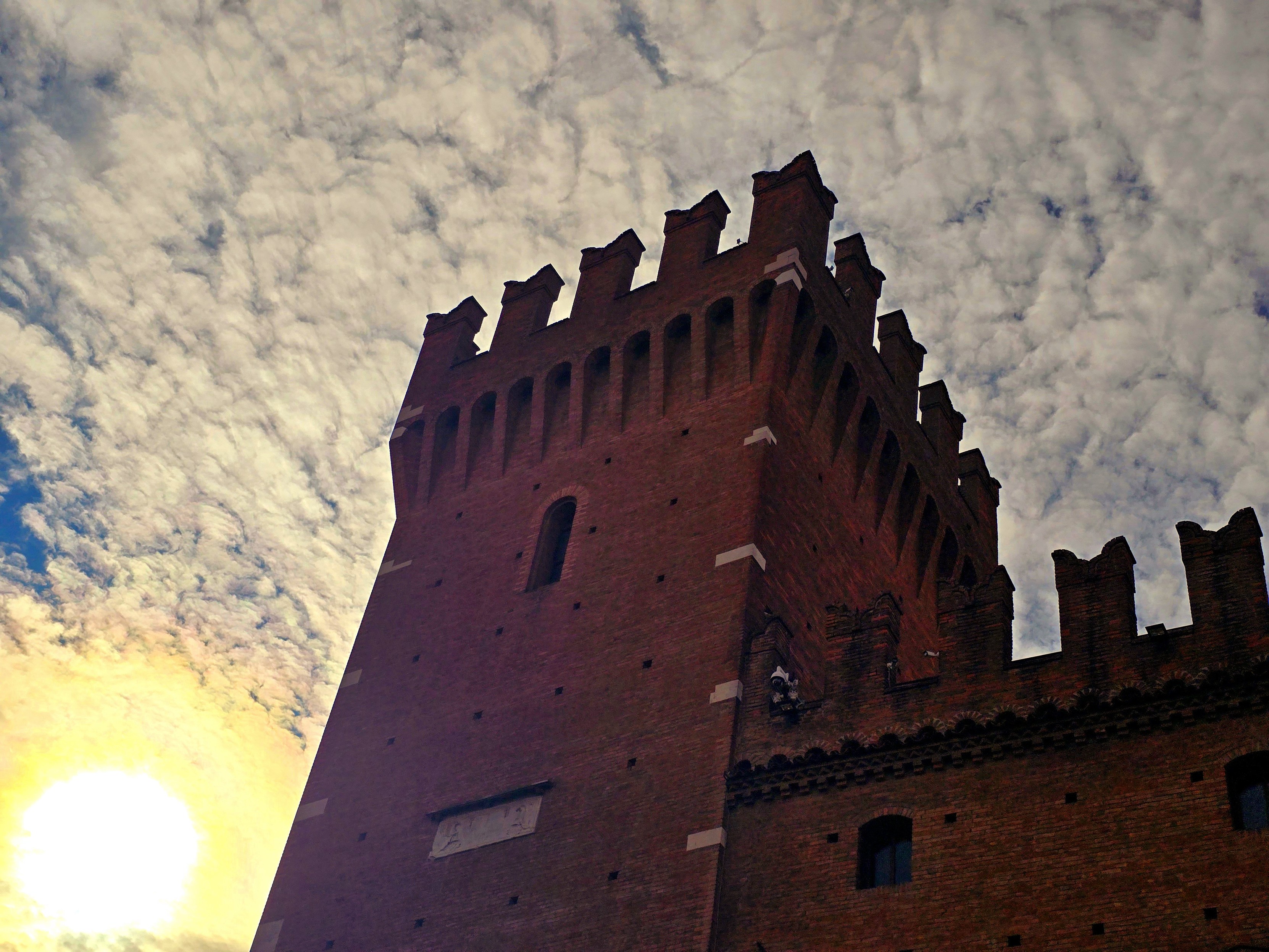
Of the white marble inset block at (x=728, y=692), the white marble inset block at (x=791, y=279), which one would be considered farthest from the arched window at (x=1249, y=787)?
the white marble inset block at (x=791, y=279)

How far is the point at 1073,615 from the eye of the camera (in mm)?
18250

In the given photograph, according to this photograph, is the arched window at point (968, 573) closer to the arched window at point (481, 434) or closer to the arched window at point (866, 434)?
the arched window at point (866, 434)

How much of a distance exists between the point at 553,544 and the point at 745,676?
6263 millimetres

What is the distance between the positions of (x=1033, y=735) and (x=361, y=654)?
42.2ft

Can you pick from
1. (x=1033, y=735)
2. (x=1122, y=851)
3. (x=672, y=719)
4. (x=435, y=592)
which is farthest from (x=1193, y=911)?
(x=435, y=592)

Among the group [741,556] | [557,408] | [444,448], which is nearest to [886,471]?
[557,408]

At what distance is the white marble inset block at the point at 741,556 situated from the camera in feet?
71.9

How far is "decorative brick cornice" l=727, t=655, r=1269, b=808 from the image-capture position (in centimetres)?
1633

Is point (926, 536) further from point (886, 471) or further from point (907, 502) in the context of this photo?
point (886, 471)

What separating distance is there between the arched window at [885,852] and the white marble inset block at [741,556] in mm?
5258

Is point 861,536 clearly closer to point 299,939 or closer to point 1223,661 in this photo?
point 1223,661

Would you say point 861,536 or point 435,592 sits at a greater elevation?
point 861,536

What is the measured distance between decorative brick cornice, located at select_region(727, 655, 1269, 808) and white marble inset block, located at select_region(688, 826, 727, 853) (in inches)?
18.2

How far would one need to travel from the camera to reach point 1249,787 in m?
15.8
